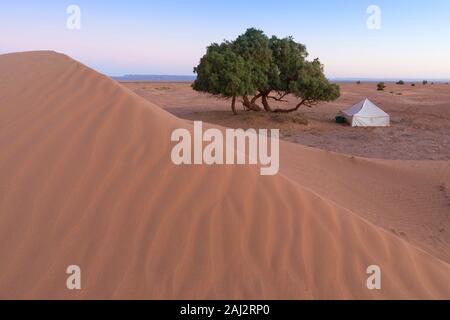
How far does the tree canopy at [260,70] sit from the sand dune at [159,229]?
13.8 m

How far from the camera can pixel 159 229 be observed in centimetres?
322

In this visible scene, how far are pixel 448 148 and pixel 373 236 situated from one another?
1059 centimetres

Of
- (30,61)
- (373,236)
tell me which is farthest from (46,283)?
(30,61)

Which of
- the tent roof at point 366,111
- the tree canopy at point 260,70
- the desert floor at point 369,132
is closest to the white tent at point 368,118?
the tent roof at point 366,111

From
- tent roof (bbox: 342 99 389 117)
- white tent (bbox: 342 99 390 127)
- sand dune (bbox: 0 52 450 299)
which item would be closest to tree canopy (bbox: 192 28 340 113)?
tent roof (bbox: 342 99 389 117)

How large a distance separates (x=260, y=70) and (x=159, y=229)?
1613 centimetres

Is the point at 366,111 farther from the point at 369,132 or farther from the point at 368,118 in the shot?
the point at 369,132

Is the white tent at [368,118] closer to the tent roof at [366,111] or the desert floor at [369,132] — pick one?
the tent roof at [366,111]

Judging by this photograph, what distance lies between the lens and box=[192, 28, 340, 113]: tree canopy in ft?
58.1

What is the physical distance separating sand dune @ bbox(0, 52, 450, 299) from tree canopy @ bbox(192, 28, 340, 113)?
542 inches

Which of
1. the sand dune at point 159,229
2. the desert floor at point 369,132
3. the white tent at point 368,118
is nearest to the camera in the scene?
the sand dune at point 159,229

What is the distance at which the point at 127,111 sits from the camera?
4.55 m

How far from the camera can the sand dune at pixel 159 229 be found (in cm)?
290

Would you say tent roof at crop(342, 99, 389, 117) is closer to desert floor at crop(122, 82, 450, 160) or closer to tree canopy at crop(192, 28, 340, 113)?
desert floor at crop(122, 82, 450, 160)
